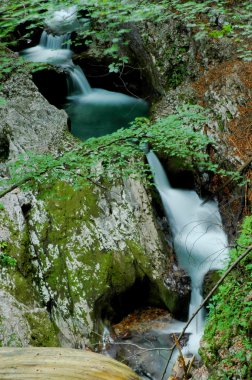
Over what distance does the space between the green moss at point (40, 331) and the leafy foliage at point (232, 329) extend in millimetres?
1909

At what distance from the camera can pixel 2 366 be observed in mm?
2416

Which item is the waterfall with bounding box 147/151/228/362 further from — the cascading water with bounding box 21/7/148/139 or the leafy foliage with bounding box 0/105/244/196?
the leafy foliage with bounding box 0/105/244/196

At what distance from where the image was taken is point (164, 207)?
8117mm

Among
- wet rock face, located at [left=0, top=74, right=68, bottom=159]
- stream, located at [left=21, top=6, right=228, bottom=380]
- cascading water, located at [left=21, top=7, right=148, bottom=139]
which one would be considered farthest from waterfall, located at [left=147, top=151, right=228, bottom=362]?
wet rock face, located at [left=0, top=74, right=68, bottom=159]

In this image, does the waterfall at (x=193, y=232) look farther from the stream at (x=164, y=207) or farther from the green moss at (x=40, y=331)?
the green moss at (x=40, y=331)

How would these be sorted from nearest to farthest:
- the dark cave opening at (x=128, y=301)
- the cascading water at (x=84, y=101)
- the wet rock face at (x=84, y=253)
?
the wet rock face at (x=84, y=253)
the dark cave opening at (x=128, y=301)
the cascading water at (x=84, y=101)

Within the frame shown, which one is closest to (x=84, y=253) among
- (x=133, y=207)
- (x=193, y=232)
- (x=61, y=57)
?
(x=133, y=207)

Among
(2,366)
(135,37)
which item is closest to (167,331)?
(2,366)

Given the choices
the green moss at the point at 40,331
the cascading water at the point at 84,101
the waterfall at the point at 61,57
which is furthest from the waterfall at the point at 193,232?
the waterfall at the point at 61,57

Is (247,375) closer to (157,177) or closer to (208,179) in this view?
(208,179)

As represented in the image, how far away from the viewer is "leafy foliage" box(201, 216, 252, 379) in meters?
3.14

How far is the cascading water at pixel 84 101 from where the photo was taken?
387 inches

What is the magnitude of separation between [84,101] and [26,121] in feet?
11.5

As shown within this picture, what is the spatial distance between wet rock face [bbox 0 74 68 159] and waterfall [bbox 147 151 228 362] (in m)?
2.04
